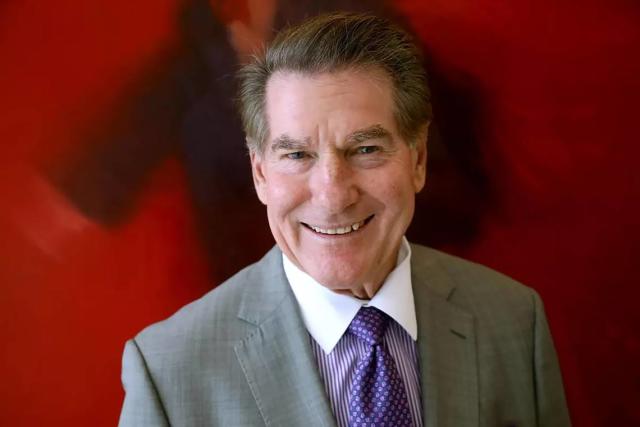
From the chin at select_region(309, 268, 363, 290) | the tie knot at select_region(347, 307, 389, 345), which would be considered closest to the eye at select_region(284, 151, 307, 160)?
the chin at select_region(309, 268, 363, 290)

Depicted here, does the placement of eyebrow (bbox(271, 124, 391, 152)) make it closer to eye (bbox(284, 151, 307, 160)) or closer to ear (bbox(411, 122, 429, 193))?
eye (bbox(284, 151, 307, 160))

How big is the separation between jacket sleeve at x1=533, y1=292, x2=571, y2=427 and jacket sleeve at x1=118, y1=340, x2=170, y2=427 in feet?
2.78

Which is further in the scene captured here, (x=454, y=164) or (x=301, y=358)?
(x=454, y=164)

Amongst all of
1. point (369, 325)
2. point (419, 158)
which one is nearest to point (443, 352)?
point (369, 325)

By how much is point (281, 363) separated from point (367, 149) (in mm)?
461

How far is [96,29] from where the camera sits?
1681 mm

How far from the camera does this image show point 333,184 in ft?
4.62

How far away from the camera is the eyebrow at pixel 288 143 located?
4.63 feet

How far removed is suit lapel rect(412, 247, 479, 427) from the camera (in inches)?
60.6

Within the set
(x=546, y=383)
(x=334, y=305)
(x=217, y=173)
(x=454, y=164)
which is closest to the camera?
(x=334, y=305)

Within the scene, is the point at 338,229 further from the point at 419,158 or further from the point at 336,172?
the point at 419,158

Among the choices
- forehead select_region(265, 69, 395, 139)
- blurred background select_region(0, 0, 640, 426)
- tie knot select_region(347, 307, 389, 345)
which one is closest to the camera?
forehead select_region(265, 69, 395, 139)

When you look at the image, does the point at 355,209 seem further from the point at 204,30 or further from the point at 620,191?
the point at 620,191

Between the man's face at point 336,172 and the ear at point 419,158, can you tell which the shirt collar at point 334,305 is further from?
the ear at point 419,158
